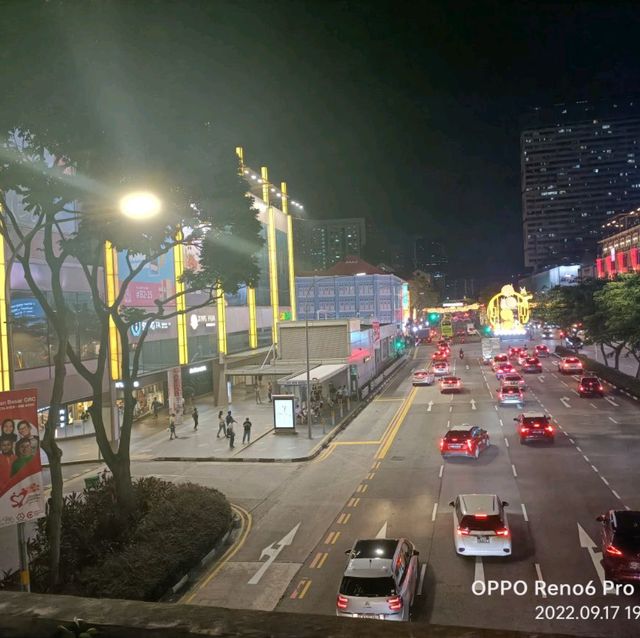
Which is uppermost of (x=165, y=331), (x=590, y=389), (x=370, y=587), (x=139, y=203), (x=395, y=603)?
(x=139, y=203)

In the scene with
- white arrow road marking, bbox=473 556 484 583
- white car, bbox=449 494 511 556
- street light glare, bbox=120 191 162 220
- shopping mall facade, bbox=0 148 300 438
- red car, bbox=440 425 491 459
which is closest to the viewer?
street light glare, bbox=120 191 162 220

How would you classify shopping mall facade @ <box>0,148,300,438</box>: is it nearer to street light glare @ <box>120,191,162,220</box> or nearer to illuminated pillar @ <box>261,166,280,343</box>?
illuminated pillar @ <box>261,166,280,343</box>

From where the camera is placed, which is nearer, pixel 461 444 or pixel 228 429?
pixel 461 444

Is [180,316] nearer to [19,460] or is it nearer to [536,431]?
[536,431]

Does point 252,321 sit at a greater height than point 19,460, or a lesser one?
greater

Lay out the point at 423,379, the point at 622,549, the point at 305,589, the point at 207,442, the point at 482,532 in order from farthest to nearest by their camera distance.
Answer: the point at 423,379
the point at 207,442
the point at 482,532
the point at 305,589
the point at 622,549

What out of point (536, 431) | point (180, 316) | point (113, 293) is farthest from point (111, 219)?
point (180, 316)

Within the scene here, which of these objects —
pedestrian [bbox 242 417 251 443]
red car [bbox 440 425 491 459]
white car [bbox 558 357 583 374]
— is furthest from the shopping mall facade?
white car [bbox 558 357 583 374]

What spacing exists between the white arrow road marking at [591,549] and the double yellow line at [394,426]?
11.2 meters

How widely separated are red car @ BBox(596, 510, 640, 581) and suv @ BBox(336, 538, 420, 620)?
3.88 m

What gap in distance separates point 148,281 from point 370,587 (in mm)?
31355

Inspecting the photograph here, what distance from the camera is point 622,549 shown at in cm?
1173

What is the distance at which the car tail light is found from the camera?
10328 mm

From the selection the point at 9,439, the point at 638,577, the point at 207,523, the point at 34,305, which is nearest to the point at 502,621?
the point at 638,577
